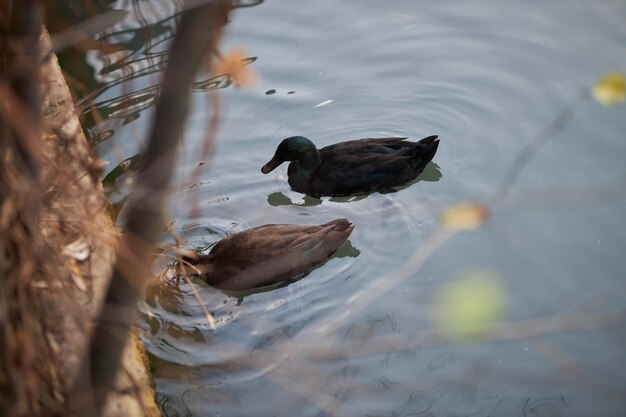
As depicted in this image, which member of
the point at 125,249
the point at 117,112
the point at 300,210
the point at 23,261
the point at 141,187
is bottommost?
the point at 300,210

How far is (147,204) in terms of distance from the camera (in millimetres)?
2201

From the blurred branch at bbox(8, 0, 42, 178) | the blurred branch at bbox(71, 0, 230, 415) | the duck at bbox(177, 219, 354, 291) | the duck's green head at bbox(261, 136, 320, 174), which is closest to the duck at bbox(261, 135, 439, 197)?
the duck's green head at bbox(261, 136, 320, 174)

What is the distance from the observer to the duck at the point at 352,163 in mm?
6418

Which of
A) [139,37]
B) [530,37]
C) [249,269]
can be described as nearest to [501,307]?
[249,269]

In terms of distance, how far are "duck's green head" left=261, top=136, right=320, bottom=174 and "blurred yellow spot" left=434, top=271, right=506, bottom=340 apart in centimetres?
174

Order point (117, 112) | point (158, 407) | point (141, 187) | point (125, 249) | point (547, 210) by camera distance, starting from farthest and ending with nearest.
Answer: point (117, 112)
point (547, 210)
point (158, 407)
point (125, 249)
point (141, 187)

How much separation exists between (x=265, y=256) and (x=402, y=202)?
1.38 meters

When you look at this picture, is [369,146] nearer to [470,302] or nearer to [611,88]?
[470,302]

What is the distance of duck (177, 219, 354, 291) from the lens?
539 centimetres

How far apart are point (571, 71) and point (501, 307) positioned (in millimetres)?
2946

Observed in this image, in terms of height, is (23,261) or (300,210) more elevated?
(23,261)

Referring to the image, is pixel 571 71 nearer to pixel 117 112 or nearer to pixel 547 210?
pixel 547 210

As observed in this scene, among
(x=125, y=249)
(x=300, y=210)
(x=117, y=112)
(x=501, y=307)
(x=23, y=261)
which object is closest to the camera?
(x=125, y=249)

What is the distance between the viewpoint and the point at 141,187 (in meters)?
2.17
